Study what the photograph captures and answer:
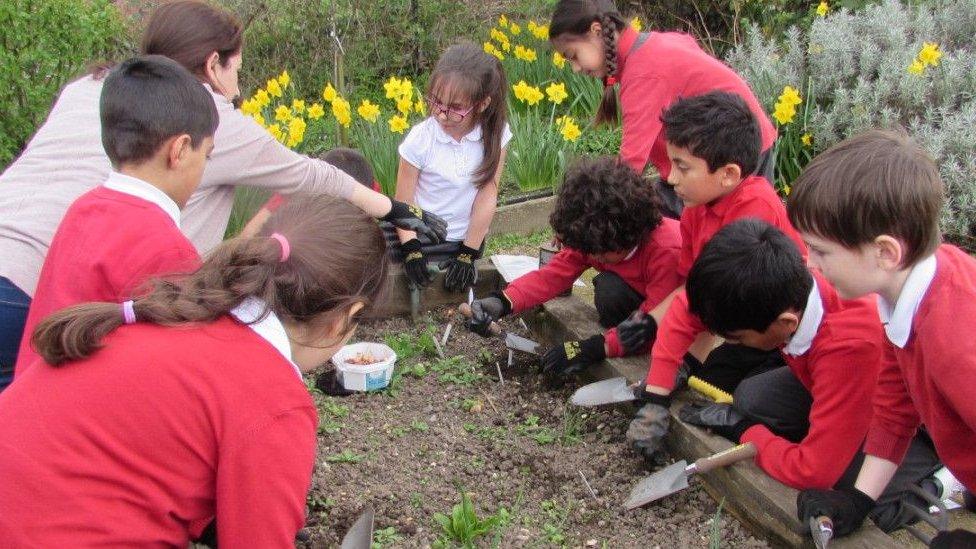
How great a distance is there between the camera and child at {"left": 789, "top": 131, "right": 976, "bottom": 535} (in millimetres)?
1673

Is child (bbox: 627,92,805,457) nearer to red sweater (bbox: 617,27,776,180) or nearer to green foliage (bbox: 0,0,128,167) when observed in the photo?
red sweater (bbox: 617,27,776,180)

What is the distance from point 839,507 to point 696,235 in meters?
1.03

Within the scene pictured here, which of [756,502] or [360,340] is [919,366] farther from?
[360,340]

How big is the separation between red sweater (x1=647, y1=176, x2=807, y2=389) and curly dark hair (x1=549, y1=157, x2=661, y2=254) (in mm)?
148

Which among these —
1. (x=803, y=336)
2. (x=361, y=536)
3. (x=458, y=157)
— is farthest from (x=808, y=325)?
(x=458, y=157)

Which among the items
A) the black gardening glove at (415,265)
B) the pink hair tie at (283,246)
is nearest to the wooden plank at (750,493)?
the black gardening glove at (415,265)

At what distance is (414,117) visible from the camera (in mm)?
4691

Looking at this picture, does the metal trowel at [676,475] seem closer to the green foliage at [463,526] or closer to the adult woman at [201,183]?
the green foliage at [463,526]

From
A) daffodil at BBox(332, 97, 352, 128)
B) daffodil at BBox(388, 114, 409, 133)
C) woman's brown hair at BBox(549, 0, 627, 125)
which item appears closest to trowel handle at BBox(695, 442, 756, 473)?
woman's brown hair at BBox(549, 0, 627, 125)

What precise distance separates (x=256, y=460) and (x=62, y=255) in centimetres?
78

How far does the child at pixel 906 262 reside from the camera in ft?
5.49

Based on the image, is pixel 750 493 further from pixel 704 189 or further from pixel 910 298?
pixel 704 189

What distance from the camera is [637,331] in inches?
113

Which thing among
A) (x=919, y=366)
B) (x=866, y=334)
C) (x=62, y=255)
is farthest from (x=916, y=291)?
(x=62, y=255)
